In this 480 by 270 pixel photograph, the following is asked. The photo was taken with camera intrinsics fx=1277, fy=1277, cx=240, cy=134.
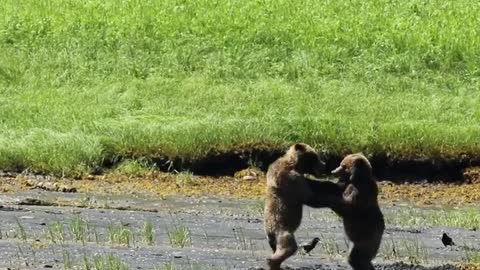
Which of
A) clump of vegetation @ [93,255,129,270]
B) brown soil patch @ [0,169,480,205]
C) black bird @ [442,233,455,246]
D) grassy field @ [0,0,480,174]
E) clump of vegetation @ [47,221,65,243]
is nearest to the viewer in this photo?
clump of vegetation @ [93,255,129,270]

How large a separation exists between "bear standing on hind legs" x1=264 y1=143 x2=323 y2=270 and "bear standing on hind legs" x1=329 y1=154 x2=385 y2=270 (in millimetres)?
229

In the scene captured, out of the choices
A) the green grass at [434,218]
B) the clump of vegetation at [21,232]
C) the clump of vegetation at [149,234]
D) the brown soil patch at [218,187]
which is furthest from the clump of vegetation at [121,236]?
the brown soil patch at [218,187]

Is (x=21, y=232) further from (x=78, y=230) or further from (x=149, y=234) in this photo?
(x=149, y=234)

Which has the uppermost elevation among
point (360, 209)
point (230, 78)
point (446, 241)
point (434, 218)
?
point (360, 209)

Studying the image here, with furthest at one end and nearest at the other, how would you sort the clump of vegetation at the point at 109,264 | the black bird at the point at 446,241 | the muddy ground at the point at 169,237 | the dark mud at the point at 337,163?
the dark mud at the point at 337,163
the black bird at the point at 446,241
the muddy ground at the point at 169,237
the clump of vegetation at the point at 109,264

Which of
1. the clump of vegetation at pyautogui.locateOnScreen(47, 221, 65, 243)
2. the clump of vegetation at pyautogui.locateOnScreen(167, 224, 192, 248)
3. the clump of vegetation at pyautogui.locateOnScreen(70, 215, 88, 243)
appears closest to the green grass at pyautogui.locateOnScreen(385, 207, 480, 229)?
the clump of vegetation at pyautogui.locateOnScreen(167, 224, 192, 248)

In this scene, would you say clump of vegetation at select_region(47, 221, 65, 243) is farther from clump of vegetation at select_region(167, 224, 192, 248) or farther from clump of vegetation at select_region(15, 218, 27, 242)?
clump of vegetation at select_region(167, 224, 192, 248)

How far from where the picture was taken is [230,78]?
854 inches

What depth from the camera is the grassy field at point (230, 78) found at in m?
17.9

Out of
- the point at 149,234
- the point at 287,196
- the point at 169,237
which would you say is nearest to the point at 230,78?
the point at 169,237

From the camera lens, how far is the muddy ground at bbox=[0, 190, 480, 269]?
10.6 metres

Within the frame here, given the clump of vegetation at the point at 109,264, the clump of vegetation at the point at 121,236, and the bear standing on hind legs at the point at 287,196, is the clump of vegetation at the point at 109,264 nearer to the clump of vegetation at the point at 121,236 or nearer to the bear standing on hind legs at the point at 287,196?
the bear standing on hind legs at the point at 287,196

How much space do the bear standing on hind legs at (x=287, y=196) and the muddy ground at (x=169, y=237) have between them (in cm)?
89

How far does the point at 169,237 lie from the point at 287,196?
9.01ft
